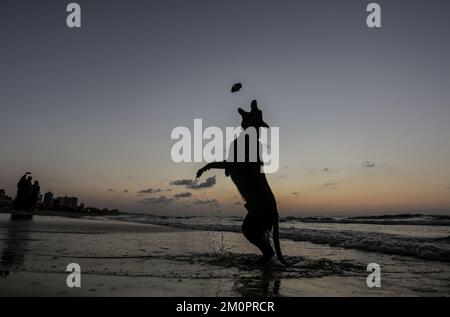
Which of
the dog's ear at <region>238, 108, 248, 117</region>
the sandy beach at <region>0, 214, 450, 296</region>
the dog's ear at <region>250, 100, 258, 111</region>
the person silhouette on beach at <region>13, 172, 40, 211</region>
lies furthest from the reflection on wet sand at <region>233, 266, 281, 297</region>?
the person silhouette on beach at <region>13, 172, 40, 211</region>

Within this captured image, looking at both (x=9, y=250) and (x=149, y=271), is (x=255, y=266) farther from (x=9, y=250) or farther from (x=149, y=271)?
(x=9, y=250)

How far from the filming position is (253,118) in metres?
7.59

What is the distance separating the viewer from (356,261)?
8.67m

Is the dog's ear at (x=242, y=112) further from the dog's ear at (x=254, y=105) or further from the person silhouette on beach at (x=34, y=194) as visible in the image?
the person silhouette on beach at (x=34, y=194)

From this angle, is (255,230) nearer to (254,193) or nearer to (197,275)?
(254,193)

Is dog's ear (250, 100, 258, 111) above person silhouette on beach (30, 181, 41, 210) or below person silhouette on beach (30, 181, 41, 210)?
above

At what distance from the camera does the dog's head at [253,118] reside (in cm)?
759

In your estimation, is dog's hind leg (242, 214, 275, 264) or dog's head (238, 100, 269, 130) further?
dog's head (238, 100, 269, 130)

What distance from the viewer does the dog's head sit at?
7.59m

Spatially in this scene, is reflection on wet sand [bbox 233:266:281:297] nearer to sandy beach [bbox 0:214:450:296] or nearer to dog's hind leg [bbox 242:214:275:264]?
sandy beach [bbox 0:214:450:296]

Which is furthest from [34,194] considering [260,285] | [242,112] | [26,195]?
[260,285]
